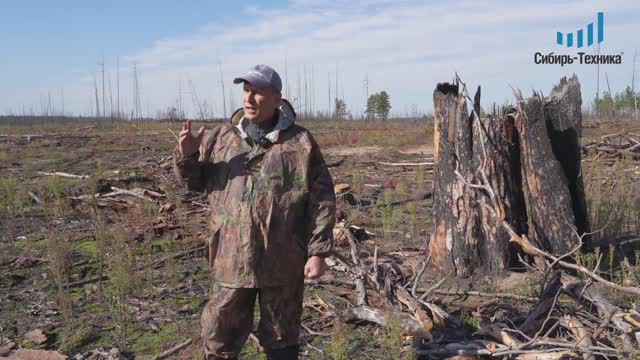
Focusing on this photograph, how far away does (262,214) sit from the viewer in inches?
105

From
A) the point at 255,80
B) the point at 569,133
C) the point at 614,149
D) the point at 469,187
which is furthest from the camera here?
the point at 614,149

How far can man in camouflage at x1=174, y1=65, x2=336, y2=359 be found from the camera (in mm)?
2674

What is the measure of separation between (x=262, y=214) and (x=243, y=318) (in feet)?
1.87

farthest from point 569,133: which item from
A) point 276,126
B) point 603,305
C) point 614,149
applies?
point 614,149

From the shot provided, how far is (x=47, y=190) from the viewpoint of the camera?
8742 mm

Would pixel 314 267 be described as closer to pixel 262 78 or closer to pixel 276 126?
pixel 276 126

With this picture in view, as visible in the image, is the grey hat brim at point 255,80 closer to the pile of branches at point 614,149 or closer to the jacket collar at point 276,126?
the jacket collar at point 276,126

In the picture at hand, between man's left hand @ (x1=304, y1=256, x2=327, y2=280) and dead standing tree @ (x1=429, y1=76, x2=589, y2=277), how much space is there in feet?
7.79

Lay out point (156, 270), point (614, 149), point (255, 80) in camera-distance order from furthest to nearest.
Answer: point (614, 149), point (156, 270), point (255, 80)

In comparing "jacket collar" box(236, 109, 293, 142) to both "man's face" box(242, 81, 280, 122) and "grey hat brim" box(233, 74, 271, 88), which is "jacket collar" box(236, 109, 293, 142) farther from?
"grey hat brim" box(233, 74, 271, 88)

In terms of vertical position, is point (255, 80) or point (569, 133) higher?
point (255, 80)

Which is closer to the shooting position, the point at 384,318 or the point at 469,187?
the point at 384,318

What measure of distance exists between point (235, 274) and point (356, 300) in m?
1.94

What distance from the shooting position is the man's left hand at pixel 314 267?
2680mm
